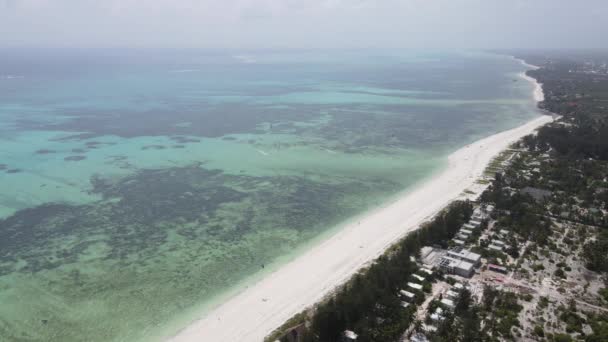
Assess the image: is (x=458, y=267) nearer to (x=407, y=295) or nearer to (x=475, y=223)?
(x=407, y=295)

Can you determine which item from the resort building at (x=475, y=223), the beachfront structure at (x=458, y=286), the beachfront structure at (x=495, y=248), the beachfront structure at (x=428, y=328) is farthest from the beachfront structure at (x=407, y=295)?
the resort building at (x=475, y=223)

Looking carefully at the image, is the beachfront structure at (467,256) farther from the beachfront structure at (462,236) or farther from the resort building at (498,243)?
the resort building at (498,243)

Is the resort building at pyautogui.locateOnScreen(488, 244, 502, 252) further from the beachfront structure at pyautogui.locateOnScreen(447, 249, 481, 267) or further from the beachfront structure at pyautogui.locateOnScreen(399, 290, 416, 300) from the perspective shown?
the beachfront structure at pyautogui.locateOnScreen(399, 290, 416, 300)

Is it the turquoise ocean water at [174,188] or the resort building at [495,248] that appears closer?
the turquoise ocean water at [174,188]

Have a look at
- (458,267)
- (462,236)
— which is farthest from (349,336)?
(462,236)

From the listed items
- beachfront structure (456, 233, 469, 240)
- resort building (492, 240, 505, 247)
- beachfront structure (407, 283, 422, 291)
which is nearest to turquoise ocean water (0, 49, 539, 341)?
beachfront structure (407, 283, 422, 291)
